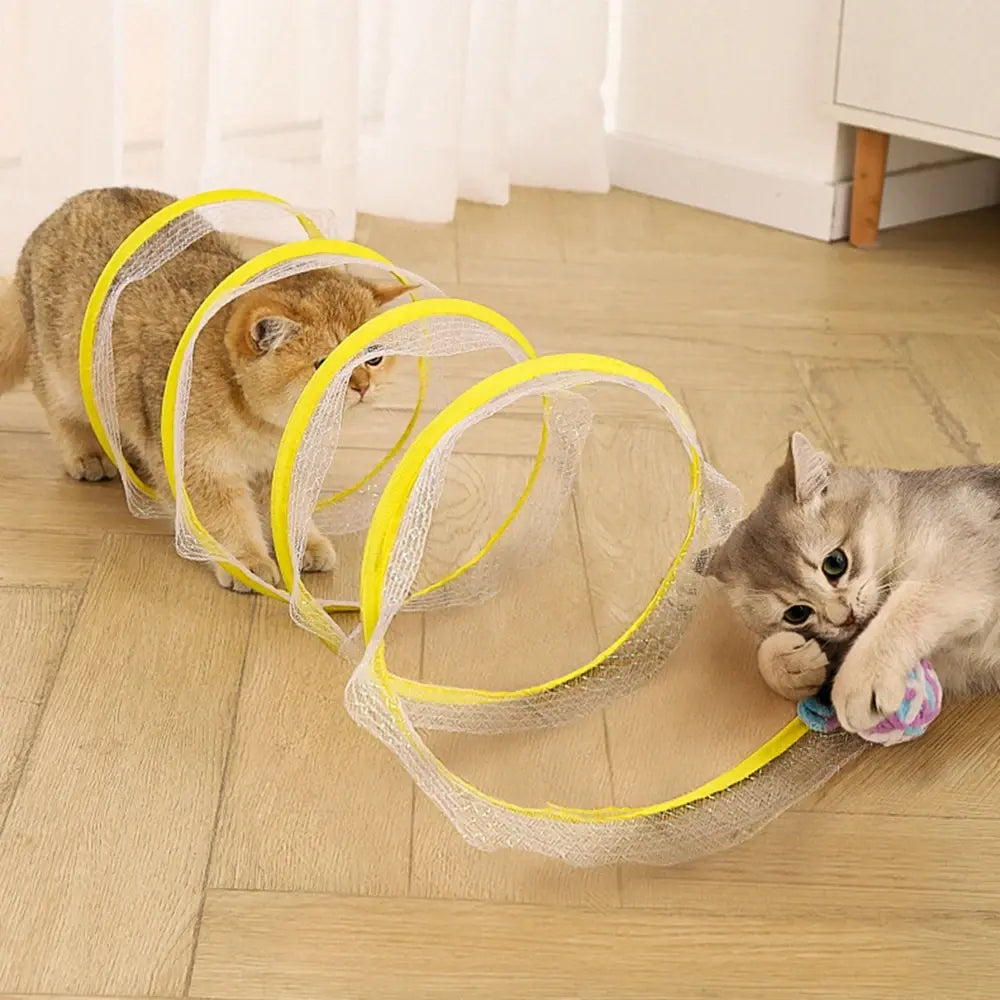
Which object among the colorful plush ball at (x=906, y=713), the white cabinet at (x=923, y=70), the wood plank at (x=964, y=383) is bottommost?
the wood plank at (x=964, y=383)

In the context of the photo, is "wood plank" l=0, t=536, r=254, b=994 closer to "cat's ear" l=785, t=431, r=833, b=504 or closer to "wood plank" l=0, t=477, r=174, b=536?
"wood plank" l=0, t=477, r=174, b=536

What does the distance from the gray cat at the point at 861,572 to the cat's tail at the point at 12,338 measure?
94cm

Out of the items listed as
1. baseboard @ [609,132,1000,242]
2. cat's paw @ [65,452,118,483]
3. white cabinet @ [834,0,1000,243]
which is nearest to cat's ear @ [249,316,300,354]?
cat's paw @ [65,452,118,483]

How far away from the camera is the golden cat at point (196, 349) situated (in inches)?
60.1

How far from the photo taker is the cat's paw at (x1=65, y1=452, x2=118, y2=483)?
181 centimetres

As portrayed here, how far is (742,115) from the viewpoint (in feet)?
9.22

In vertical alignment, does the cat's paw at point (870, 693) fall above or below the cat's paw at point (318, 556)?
above

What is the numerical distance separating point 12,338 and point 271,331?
1.73 feet

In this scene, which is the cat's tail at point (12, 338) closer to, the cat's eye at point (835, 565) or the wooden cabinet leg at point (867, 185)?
the cat's eye at point (835, 565)

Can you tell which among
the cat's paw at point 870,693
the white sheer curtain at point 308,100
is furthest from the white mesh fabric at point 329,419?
the white sheer curtain at point 308,100

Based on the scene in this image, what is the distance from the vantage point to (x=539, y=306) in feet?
7.88

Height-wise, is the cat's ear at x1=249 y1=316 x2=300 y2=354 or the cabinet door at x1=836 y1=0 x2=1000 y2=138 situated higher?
the cabinet door at x1=836 y1=0 x2=1000 y2=138

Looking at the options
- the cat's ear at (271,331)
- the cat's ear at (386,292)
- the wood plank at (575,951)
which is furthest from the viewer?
the cat's ear at (386,292)

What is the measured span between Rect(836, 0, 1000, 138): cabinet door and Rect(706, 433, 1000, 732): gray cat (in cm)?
117
